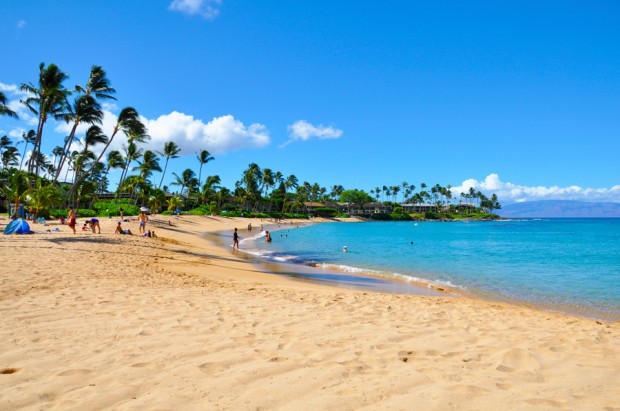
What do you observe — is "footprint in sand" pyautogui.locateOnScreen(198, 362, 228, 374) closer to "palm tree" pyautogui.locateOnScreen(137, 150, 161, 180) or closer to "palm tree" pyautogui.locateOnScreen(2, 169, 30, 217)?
"palm tree" pyautogui.locateOnScreen(2, 169, 30, 217)

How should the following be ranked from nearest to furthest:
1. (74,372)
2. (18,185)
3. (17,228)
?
(74,372) → (17,228) → (18,185)

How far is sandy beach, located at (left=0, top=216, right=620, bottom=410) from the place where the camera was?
3039mm

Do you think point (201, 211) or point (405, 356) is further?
point (201, 211)

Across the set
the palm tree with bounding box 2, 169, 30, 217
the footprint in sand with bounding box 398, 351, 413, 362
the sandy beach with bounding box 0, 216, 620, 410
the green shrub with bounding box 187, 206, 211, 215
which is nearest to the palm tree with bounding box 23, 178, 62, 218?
the palm tree with bounding box 2, 169, 30, 217

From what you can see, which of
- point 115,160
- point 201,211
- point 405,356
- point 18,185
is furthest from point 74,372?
point 201,211

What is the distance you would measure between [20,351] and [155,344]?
131cm

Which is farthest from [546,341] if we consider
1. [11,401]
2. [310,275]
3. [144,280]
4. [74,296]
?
[310,275]

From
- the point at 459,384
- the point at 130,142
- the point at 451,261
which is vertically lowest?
the point at 451,261

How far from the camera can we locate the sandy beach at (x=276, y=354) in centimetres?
304

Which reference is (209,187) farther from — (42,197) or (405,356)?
(405,356)

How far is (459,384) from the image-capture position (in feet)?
11.3

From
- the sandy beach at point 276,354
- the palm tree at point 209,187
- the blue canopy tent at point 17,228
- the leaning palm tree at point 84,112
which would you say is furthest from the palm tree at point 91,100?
the palm tree at point 209,187

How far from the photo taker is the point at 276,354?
13.5 feet

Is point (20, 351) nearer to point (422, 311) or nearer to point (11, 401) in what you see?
point (11, 401)
